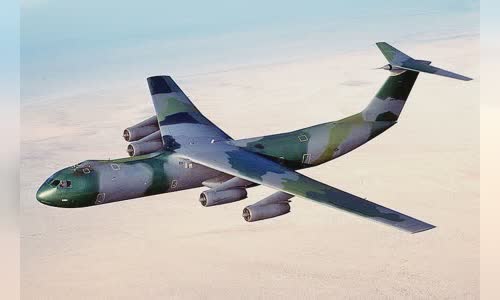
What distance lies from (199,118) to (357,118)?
637 centimetres

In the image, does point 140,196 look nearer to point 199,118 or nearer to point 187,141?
point 187,141

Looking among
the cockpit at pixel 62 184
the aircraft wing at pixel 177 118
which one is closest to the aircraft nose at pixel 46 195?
the cockpit at pixel 62 184

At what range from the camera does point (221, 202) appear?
98.5 feet

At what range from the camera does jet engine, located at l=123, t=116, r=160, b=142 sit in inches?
1378

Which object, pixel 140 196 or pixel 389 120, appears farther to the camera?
pixel 389 120

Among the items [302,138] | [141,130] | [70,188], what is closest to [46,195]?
[70,188]

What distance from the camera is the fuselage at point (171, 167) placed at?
1165 inches

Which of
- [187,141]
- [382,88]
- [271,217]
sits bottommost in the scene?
[271,217]

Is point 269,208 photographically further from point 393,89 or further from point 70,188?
point 393,89

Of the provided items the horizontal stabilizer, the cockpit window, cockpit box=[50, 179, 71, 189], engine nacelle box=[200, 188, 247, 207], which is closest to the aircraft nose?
cockpit box=[50, 179, 71, 189]

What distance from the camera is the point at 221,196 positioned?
3000 cm

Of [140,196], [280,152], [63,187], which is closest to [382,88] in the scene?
[280,152]

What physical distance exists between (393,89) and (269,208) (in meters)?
8.67

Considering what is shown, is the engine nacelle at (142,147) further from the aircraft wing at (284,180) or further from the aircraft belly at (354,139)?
the aircraft belly at (354,139)
